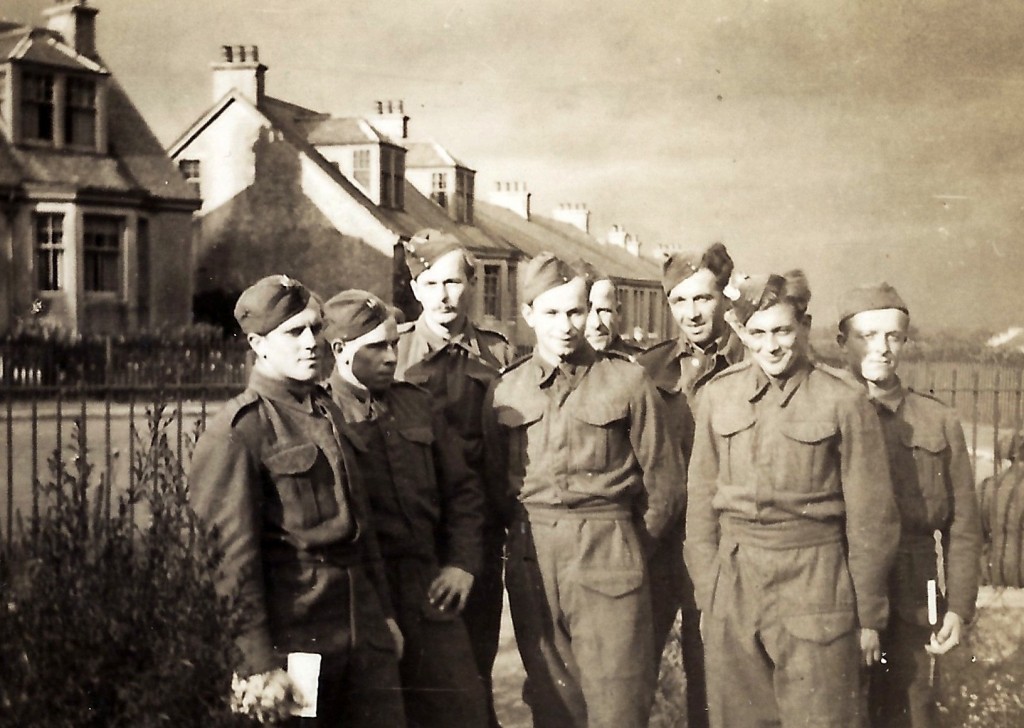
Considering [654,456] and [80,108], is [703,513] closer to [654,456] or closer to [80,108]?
[654,456]

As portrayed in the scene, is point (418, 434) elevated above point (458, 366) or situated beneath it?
situated beneath

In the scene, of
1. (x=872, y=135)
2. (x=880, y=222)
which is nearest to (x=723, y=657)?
(x=880, y=222)

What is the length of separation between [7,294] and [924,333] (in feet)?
12.3

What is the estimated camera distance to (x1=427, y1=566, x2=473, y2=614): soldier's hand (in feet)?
10.1

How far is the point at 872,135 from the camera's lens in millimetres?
4215

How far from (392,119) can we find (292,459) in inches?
77.1

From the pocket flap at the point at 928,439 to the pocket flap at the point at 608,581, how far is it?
3.61ft

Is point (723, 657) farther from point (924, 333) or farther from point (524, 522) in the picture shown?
point (924, 333)

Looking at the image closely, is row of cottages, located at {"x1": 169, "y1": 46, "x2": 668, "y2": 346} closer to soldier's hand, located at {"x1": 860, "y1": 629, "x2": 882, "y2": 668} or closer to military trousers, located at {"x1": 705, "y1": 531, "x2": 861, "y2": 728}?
military trousers, located at {"x1": 705, "y1": 531, "x2": 861, "y2": 728}

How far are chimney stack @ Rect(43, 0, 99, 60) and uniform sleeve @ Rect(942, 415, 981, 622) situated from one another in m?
3.68

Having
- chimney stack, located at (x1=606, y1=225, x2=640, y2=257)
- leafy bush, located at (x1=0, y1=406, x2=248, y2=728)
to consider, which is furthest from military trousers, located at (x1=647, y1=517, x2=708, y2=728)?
leafy bush, located at (x1=0, y1=406, x2=248, y2=728)

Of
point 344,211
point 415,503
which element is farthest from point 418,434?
point 344,211

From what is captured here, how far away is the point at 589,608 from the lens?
10.5 feet

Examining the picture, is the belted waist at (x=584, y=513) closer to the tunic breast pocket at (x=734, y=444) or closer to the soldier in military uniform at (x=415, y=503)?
the soldier in military uniform at (x=415, y=503)
